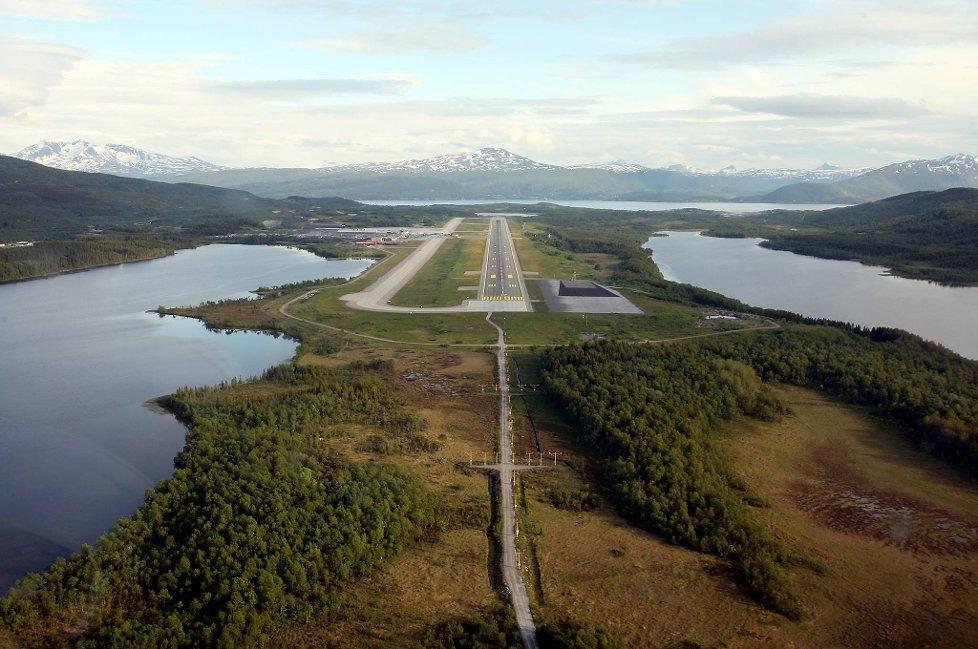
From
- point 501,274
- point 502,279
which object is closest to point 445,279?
point 502,279

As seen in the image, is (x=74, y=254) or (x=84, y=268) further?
(x=74, y=254)

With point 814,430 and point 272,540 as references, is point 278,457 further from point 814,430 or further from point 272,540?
point 814,430

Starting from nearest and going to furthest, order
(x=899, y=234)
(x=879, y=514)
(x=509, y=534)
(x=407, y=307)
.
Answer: (x=509, y=534) < (x=879, y=514) < (x=407, y=307) < (x=899, y=234)

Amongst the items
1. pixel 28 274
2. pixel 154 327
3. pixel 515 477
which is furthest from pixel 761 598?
pixel 28 274

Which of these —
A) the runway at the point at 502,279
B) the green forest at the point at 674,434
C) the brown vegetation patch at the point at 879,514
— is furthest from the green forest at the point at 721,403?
the runway at the point at 502,279

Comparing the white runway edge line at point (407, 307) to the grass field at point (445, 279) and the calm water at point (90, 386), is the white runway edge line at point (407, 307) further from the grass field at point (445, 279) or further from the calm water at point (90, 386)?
the calm water at point (90, 386)

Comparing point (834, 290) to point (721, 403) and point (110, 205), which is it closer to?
point (721, 403)
